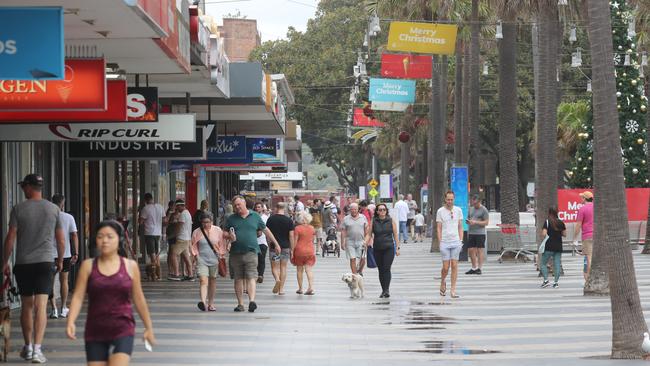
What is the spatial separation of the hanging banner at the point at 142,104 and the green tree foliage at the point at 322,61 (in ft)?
190

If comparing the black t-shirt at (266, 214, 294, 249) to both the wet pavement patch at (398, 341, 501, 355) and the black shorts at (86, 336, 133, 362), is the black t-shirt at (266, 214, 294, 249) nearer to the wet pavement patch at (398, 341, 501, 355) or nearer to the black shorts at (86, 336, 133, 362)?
the wet pavement patch at (398, 341, 501, 355)

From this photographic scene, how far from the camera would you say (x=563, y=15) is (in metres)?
32.1

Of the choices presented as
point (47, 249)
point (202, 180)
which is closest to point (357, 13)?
point (202, 180)

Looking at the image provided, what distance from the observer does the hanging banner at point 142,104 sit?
1812cm

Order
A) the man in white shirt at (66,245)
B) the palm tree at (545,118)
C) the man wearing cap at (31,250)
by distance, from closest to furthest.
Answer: the man wearing cap at (31,250), the man in white shirt at (66,245), the palm tree at (545,118)

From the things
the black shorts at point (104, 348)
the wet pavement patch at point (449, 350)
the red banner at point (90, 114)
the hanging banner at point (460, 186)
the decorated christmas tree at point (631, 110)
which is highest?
the decorated christmas tree at point (631, 110)

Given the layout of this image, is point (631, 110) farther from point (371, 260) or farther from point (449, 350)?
point (449, 350)

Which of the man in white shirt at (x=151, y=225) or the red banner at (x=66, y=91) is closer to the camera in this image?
the red banner at (x=66, y=91)

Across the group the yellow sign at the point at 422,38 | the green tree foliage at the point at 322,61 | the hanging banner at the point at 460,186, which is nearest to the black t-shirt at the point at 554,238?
the yellow sign at the point at 422,38

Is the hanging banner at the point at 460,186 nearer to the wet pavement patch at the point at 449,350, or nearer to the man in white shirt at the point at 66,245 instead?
the man in white shirt at the point at 66,245

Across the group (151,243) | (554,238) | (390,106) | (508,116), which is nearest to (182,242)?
(151,243)

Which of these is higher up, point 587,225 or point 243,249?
point 587,225

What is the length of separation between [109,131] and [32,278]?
5337 millimetres

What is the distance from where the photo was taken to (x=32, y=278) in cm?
1334
